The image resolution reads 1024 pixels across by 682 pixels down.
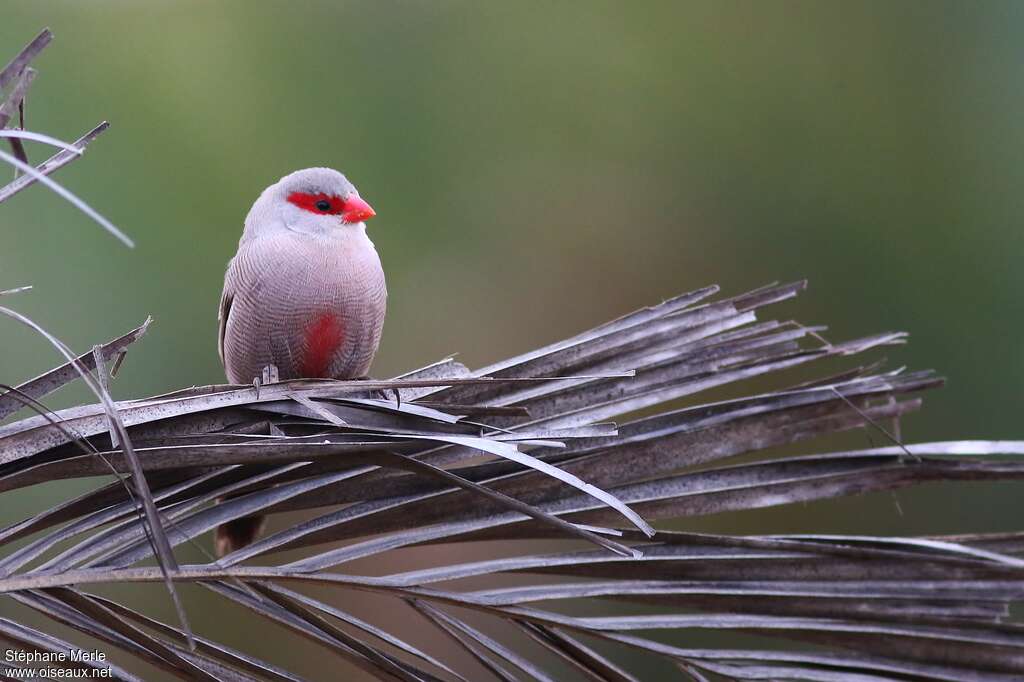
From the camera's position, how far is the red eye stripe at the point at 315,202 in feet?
8.03

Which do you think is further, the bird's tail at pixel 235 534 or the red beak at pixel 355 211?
the red beak at pixel 355 211

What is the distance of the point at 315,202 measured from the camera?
2.46 metres

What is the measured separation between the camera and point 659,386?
1.72m

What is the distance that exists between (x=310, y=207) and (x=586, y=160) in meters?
2.66

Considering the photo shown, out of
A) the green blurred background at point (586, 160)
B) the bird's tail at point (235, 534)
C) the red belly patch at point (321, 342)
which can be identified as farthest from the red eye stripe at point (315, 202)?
the green blurred background at point (586, 160)

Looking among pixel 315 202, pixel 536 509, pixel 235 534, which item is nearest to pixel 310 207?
pixel 315 202

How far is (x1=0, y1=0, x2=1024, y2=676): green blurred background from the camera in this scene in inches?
169

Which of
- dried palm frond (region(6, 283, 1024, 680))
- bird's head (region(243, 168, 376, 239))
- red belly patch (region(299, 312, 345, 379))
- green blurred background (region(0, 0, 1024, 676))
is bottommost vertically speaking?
dried palm frond (region(6, 283, 1024, 680))

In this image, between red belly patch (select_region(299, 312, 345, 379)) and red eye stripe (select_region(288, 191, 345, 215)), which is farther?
red eye stripe (select_region(288, 191, 345, 215))

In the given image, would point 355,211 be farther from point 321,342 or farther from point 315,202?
point 321,342

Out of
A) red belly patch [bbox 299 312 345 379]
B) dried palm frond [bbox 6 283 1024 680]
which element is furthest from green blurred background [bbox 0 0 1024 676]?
dried palm frond [bbox 6 283 1024 680]

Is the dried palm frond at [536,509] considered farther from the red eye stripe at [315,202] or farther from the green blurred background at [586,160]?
the green blurred background at [586,160]

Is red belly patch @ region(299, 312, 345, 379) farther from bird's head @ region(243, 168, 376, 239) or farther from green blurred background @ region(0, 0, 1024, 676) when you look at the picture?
green blurred background @ region(0, 0, 1024, 676)

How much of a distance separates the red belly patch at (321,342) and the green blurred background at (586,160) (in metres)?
1.77
